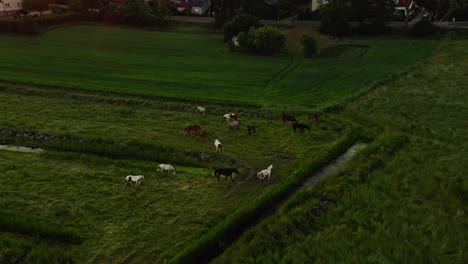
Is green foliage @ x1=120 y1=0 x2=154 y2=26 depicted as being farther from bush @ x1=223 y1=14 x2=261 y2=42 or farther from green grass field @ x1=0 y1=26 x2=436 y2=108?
bush @ x1=223 y1=14 x2=261 y2=42

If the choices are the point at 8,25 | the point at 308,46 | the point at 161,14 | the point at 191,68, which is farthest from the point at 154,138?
the point at 161,14

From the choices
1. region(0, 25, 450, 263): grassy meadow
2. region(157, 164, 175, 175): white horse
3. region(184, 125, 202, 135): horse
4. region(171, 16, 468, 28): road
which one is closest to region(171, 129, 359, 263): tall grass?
region(0, 25, 450, 263): grassy meadow

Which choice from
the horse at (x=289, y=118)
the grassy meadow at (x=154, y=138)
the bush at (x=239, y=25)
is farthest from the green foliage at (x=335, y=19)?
the horse at (x=289, y=118)

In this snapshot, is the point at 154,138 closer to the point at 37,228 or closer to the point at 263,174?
the point at 263,174

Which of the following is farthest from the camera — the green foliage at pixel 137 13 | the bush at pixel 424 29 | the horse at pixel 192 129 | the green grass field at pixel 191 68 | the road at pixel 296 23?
the green foliage at pixel 137 13

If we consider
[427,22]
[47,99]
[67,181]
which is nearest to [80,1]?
[47,99]

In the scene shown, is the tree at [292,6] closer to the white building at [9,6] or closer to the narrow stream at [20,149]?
the white building at [9,6]

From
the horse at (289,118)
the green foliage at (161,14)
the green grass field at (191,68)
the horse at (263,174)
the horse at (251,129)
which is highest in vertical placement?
the green foliage at (161,14)

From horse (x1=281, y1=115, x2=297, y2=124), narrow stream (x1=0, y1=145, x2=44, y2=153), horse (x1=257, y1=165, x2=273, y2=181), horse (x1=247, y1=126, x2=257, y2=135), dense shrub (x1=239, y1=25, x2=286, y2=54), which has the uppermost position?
dense shrub (x1=239, y1=25, x2=286, y2=54)
